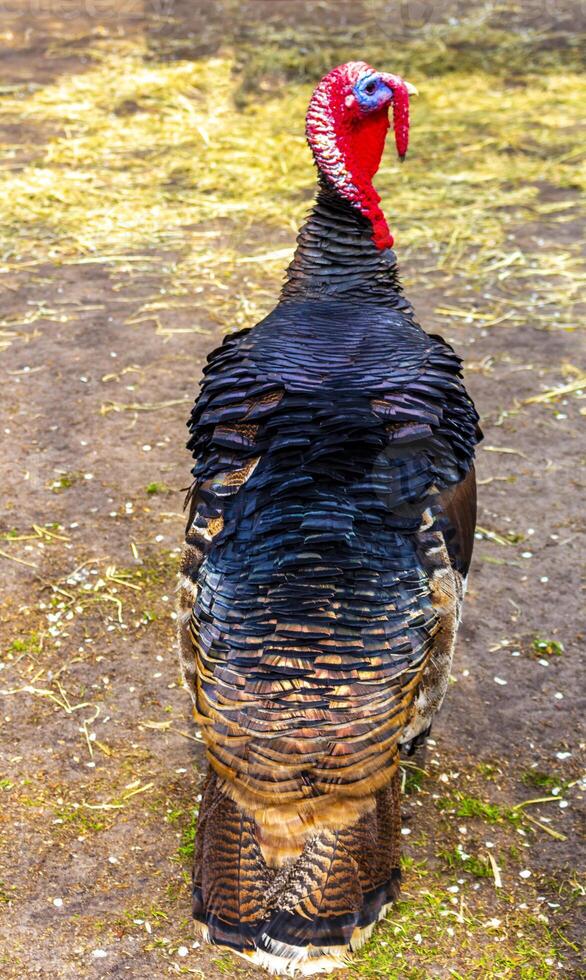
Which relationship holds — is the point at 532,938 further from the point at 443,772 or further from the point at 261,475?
the point at 261,475

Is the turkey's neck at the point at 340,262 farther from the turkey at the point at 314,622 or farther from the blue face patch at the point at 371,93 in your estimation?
the turkey at the point at 314,622

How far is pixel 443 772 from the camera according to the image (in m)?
4.12

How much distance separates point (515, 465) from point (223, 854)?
342 centimetres

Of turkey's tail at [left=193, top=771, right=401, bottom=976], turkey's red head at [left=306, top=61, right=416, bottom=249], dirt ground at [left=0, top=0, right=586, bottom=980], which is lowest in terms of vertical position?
dirt ground at [left=0, top=0, right=586, bottom=980]

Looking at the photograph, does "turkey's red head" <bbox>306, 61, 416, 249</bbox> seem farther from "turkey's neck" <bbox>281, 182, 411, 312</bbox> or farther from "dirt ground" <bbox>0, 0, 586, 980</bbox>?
"dirt ground" <bbox>0, 0, 586, 980</bbox>

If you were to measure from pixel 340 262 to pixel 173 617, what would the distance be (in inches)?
71.1

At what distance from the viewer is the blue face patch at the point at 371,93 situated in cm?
440

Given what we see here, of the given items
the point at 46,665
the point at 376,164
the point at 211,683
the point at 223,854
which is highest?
the point at 376,164

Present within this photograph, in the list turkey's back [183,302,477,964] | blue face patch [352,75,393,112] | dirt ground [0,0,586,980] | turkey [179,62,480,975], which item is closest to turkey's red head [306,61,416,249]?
blue face patch [352,75,393,112]

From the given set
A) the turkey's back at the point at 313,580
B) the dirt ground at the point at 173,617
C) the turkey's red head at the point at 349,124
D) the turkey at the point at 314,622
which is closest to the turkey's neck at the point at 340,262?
the turkey's red head at the point at 349,124

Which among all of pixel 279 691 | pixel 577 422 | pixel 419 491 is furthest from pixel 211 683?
pixel 577 422

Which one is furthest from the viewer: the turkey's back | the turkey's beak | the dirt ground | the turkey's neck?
the turkey's beak

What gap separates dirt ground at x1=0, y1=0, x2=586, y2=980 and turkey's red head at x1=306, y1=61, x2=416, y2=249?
1938 millimetres

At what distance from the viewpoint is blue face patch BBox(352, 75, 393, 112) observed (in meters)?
4.40
